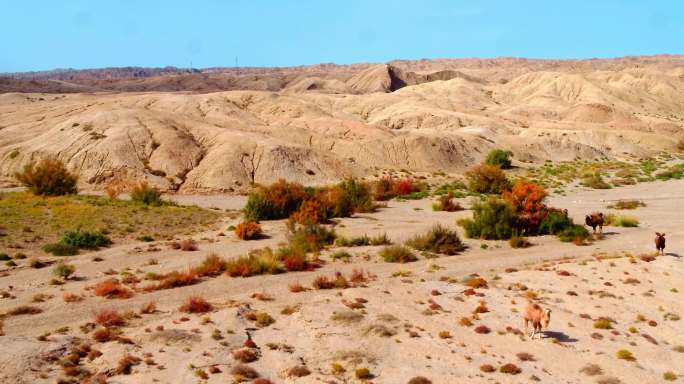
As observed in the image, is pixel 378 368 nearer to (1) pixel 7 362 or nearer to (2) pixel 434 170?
(1) pixel 7 362

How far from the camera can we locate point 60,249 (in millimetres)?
28609

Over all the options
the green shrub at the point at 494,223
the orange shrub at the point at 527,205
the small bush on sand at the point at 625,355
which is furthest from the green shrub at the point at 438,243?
the small bush on sand at the point at 625,355

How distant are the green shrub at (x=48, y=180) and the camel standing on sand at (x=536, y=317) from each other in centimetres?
3788

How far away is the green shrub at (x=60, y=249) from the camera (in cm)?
2847

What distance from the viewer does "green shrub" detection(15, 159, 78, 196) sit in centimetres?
4450

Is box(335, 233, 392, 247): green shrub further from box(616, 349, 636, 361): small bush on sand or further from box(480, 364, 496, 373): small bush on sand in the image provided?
box(480, 364, 496, 373): small bush on sand

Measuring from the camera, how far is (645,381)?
1527cm

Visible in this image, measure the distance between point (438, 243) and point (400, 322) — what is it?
1156 centimetres

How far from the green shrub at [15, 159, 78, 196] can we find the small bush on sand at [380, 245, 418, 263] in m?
28.9

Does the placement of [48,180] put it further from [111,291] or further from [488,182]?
[488,182]

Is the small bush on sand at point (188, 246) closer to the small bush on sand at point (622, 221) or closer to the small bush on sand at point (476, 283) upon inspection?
the small bush on sand at point (476, 283)

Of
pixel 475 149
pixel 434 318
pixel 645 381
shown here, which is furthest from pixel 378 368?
pixel 475 149

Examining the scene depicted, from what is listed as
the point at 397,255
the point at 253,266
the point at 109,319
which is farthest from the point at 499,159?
the point at 109,319

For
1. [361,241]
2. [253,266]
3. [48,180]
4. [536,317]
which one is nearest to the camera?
[536,317]
